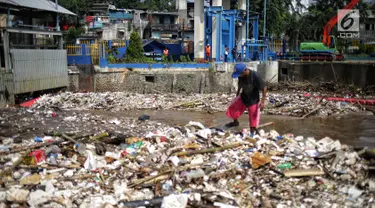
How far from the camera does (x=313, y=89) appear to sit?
57.0ft

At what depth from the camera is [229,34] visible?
1856 cm

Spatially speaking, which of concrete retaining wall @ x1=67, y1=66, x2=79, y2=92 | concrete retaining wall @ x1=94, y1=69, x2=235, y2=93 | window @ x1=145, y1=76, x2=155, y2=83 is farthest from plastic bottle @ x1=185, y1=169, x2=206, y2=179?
concrete retaining wall @ x1=67, y1=66, x2=79, y2=92

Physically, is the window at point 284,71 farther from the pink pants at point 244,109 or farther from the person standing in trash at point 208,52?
the pink pants at point 244,109

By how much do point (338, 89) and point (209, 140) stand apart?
40.8ft

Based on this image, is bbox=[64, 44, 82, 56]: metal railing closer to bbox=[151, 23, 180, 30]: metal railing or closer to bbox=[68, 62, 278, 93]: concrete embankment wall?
bbox=[68, 62, 278, 93]: concrete embankment wall

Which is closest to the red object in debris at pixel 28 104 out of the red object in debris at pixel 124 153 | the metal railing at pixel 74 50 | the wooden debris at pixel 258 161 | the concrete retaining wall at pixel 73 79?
the concrete retaining wall at pixel 73 79

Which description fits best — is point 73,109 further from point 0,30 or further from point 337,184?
point 337,184

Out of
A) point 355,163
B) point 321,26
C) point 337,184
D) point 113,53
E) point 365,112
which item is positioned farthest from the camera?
point 321,26

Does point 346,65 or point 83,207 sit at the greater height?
point 346,65

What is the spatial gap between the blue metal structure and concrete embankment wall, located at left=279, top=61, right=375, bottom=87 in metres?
1.56

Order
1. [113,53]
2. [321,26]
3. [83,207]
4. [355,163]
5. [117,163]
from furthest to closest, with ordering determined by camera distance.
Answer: [321,26] → [113,53] → [117,163] → [355,163] → [83,207]

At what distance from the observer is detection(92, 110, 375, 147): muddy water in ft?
27.5

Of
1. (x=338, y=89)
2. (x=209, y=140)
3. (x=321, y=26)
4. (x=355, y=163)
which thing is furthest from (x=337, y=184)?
(x=321, y=26)

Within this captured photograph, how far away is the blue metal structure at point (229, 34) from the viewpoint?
17703mm
